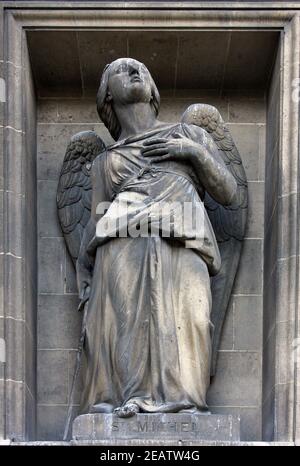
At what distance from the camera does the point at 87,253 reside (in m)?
15.2

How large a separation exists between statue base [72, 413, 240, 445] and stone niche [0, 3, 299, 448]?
0.60m

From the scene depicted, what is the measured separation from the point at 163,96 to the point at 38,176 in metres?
1.22

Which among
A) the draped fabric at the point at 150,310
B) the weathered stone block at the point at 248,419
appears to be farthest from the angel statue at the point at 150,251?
the weathered stone block at the point at 248,419

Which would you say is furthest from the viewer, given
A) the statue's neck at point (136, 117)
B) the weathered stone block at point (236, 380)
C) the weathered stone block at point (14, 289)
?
the weathered stone block at point (236, 380)

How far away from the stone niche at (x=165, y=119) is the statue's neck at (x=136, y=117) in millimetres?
692

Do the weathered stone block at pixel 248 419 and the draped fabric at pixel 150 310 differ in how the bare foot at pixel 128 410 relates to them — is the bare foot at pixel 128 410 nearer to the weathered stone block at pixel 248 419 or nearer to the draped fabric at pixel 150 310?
the draped fabric at pixel 150 310

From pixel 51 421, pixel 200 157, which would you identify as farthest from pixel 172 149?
pixel 51 421

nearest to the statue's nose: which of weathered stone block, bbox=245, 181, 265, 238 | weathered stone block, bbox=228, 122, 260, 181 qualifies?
weathered stone block, bbox=228, 122, 260, 181

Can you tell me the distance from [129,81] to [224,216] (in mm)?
1366

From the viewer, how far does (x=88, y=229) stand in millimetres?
15297

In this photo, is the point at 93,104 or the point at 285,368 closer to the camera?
the point at 285,368

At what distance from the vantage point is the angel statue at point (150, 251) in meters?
14.5

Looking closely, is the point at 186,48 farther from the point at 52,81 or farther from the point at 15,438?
the point at 15,438
